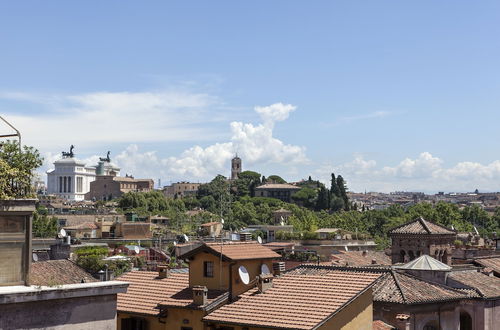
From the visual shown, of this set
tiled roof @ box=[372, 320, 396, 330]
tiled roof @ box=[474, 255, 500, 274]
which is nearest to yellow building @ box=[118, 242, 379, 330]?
tiled roof @ box=[372, 320, 396, 330]

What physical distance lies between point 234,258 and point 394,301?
692 centimetres

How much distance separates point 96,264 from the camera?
53.7 metres

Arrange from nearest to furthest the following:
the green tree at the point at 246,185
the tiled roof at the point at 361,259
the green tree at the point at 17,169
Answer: the green tree at the point at 17,169
the tiled roof at the point at 361,259
the green tree at the point at 246,185

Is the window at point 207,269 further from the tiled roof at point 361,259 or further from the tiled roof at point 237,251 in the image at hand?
the tiled roof at point 361,259

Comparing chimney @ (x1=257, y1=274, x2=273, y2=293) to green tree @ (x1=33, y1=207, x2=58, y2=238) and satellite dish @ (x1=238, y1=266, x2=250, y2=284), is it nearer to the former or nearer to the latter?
satellite dish @ (x1=238, y1=266, x2=250, y2=284)

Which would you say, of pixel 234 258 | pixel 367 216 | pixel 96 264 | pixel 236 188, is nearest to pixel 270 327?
pixel 234 258

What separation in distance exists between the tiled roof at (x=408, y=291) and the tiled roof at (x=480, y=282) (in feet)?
8.45

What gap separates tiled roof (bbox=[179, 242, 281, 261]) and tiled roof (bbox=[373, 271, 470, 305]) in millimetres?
5434

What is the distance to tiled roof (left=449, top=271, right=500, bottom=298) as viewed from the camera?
29469mm

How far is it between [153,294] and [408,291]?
8.92 metres

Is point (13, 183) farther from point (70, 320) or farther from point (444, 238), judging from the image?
point (444, 238)

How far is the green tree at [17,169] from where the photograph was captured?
9.31 m

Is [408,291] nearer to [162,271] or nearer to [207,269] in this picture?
[207,269]

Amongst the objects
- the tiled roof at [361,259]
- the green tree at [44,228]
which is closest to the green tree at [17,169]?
the tiled roof at [361,259]
